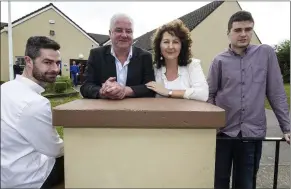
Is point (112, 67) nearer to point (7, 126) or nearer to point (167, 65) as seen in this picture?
point (167, 65)

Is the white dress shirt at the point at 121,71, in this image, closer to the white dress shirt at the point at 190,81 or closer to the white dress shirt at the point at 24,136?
the white dress shirt at the point at 190,81

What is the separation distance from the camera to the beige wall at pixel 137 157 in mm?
→ 1381

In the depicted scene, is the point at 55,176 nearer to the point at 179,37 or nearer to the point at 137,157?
the point at 137,157

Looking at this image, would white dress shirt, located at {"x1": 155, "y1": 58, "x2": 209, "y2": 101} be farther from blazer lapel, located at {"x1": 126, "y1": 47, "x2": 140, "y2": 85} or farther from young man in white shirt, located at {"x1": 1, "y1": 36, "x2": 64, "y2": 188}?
young man in white shirt, located at {"x1": 1, "y1": 36, "x2": 64, "y2": 188}

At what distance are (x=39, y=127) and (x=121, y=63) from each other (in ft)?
2.35

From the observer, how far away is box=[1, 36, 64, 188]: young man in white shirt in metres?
1.49

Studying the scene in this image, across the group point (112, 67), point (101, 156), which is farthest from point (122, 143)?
point (112, 67)

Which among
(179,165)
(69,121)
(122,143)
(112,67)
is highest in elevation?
(112,67)

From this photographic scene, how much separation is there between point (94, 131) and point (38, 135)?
41 centimetres

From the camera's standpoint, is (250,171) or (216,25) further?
(216,25)

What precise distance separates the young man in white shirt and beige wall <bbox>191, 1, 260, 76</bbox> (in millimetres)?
21660

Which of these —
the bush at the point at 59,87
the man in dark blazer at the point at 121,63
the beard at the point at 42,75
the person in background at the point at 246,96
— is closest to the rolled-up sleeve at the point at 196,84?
the man in dark blazer at the point at 121,63

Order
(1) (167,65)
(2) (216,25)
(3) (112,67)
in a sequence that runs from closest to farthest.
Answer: (3) (112,67) → (1) (167,65) → (2) (216,25)

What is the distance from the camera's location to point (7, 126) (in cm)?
147
